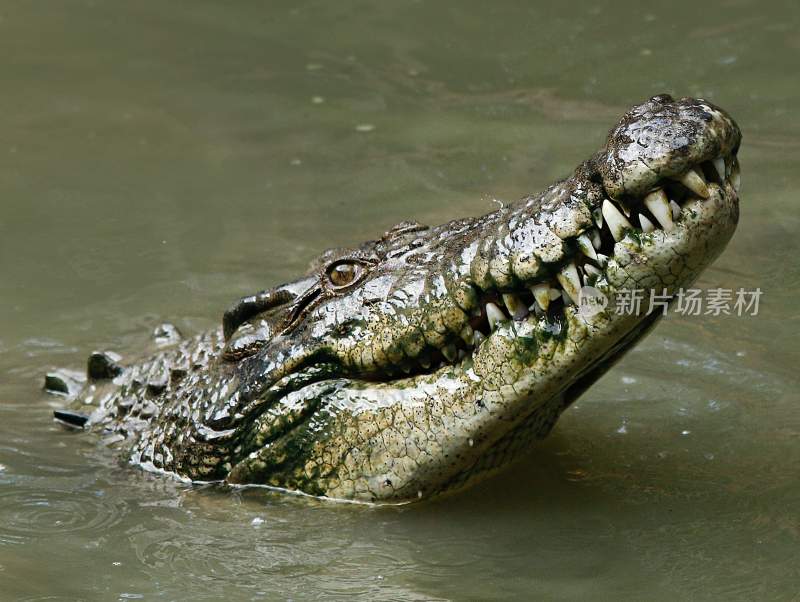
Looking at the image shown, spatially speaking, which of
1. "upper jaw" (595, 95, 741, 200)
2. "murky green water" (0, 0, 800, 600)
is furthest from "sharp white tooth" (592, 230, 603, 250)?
"murky green water" (0, 0, 800, 600)

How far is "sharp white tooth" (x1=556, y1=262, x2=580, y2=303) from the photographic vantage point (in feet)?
13.1

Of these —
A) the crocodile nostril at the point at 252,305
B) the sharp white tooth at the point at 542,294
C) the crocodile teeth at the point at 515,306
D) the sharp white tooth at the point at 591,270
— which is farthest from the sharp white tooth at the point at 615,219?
the crocodile nostril at the point at 252,305

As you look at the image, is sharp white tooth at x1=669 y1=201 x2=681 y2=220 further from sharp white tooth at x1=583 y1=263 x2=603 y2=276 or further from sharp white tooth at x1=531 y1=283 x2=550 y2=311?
sharp white tooth at x1=531 y1=283 x2=550 y2=311

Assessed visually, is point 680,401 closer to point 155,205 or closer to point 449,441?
point 449,441

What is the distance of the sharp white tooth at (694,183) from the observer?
3.79 meters

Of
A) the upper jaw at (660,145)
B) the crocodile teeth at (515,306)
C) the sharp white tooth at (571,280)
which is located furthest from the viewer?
the crocodile teeth at (515,306)

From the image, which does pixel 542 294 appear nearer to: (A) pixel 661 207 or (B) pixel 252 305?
(A) pixel 661 207

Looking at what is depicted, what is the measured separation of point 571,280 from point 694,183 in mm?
513

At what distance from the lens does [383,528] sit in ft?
14.8

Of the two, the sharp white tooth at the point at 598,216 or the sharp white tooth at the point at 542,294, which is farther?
the sharp white tooth at the point at 542,294

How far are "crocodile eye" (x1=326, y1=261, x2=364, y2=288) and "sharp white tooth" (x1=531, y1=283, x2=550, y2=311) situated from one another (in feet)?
2.99

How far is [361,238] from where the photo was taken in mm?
8156

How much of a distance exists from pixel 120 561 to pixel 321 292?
50.9 inches

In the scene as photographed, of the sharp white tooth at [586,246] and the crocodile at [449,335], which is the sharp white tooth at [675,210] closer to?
the crocodile at [449,335]
